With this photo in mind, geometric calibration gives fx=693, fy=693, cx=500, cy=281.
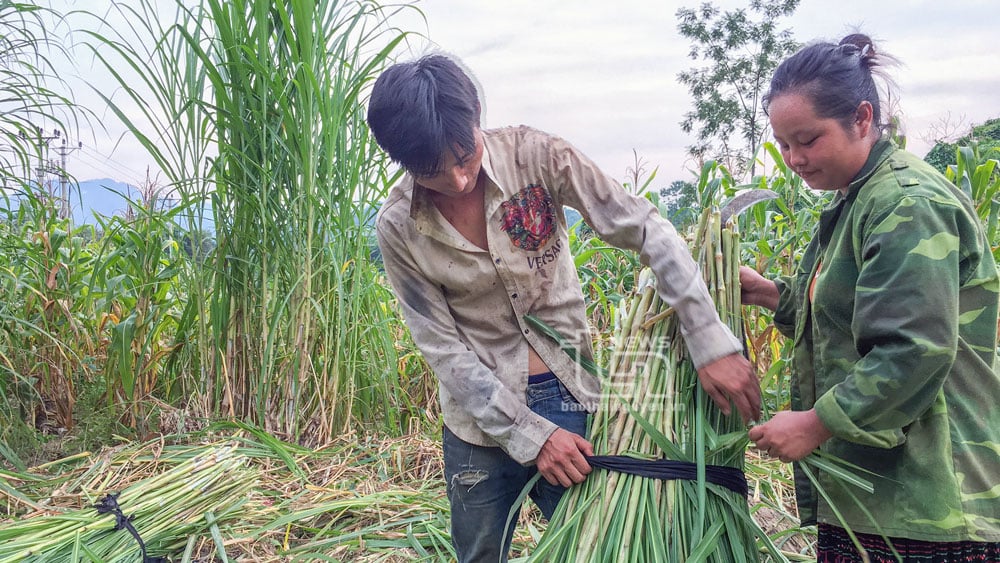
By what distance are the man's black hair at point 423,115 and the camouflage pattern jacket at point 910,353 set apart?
26.1 inches

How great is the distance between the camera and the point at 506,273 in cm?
142

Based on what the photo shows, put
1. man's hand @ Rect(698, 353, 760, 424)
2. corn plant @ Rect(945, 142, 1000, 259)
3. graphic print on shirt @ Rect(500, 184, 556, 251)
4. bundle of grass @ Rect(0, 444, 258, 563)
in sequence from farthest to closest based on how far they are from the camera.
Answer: corn plant @ Rect(945, 142, 1000, 259)
bundle of grass @ Rect(0, 444, 258, 563)
graphic print on shirt @ Rect(500, 184, 556, 251)
man's hand @ Rect(698, 353, 760, 424)

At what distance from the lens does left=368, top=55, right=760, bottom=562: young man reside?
128cm

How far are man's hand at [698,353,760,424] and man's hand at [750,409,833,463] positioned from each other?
112mm

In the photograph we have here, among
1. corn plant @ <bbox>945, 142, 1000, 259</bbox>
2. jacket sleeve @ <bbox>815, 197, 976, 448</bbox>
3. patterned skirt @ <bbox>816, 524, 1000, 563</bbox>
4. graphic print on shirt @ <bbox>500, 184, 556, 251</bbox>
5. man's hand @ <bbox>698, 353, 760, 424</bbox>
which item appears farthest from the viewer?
corn plant @ <bbox>945, 142, 1000, 259</bbox>

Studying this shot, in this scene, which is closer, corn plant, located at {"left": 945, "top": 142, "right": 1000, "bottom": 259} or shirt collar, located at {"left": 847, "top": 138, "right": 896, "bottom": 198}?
shirt collar, located at {"left": 847, "top": 138, "right": 896, "bottom": 198}

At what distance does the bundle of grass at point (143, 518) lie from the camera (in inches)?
72.8

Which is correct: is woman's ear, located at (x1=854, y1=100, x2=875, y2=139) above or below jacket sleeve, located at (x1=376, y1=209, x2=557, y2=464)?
above

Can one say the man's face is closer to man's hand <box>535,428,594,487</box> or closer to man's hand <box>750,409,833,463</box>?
man's hand <box>535,428,594,487</box>

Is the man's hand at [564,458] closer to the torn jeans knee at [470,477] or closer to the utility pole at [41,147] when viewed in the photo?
the torn jeans knee at [470,477]

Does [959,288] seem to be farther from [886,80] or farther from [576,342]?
[576,342]

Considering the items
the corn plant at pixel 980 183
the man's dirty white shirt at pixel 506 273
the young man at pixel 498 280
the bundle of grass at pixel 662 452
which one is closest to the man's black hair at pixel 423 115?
the young man at pixel 498 280

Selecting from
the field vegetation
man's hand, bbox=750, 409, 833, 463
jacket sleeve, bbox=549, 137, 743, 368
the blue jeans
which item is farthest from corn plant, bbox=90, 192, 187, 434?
man's hand, bbox=750, 409, 833, 463

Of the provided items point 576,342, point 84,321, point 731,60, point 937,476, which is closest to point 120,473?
point 84,321
